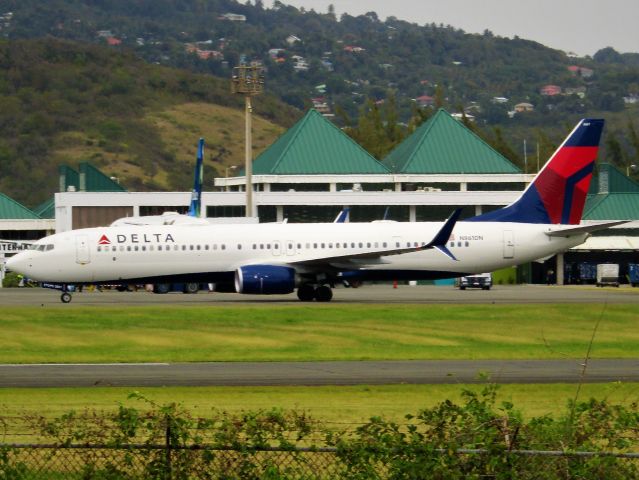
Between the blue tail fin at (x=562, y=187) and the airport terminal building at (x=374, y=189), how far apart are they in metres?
31.3

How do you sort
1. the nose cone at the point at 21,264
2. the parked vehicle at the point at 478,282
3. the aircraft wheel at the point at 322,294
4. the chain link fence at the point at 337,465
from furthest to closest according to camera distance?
the parked vehicle at the point at 478,282
the aircraft wheel at the point at 322,294
the nose cone at the point at 21,264
the chain link fence at the point at 337,465

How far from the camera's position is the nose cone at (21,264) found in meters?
56.2

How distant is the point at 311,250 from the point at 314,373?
28.3 meters

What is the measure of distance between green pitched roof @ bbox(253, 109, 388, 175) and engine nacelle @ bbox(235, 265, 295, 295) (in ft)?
185

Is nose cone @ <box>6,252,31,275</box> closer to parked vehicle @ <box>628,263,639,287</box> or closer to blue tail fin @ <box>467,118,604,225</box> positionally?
blue tail fin @ <box>467,118,604,225</box>

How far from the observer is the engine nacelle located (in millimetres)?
54438

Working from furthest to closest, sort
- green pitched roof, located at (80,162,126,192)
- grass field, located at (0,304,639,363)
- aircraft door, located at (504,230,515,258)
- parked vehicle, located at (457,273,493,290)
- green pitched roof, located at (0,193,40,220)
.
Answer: green pitched roof, located at (80,162,126,192), green pitched roof, located at (0,193,40,220), parked vehicle, located at (457,273,493,290), aircraft door, located at (504,230,515,258), grass field, located at (0,304,639,363)

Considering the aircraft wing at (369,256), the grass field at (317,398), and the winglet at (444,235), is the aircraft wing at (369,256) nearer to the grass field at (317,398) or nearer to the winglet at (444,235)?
the winglet at (444,235)

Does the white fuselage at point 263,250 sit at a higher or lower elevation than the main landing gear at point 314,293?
higher

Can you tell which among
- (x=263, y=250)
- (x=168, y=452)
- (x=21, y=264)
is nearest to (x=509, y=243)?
(x=263, y=250)

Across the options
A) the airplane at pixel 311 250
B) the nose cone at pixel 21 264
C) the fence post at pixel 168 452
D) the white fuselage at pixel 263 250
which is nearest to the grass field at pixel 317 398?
the fence post at pixel 168 452

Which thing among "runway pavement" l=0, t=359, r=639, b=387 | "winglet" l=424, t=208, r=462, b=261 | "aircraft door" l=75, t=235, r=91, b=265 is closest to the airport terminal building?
"aircraft door" l=75, t=235, r=91, b=265

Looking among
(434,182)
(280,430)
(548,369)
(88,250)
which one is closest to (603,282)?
(434,182)

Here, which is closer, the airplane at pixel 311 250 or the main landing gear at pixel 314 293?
the airplane at pixel 311 250
